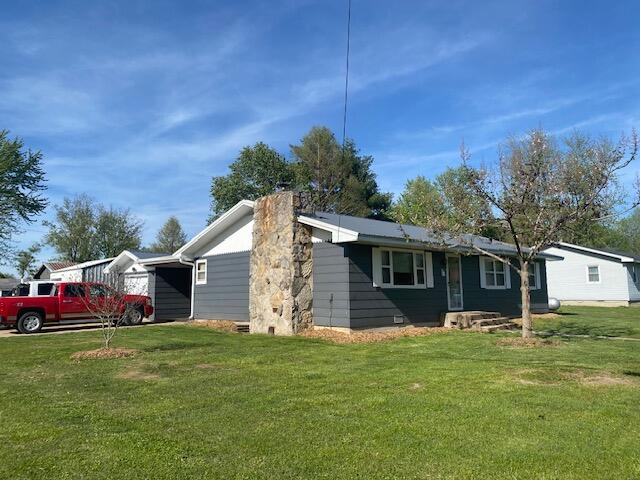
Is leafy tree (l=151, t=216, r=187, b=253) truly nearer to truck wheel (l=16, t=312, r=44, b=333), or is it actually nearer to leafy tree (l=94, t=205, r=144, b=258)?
leafy tree (l=94, t=205, r=144, b=258)

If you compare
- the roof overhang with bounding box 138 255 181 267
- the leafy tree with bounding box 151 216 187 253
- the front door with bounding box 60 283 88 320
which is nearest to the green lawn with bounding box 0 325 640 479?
the front door with bounding box 60 283 88 320

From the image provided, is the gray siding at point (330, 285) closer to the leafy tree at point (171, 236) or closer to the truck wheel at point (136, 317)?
the truck wheel at point (136, 317)

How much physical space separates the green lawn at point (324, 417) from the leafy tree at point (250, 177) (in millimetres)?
30677

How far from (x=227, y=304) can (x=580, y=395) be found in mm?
13891

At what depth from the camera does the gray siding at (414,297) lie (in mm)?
13680

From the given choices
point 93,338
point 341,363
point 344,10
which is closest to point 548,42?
point 344,10

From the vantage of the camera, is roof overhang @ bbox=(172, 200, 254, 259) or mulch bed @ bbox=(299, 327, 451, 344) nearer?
mulch bed @ bbox=(299, 327, 451, 344)

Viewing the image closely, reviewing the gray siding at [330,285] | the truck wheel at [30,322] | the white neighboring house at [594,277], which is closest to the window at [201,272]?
the truck wheel at [30,322]

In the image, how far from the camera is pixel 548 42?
1246cm

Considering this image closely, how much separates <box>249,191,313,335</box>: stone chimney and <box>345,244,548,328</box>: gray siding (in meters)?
1.60

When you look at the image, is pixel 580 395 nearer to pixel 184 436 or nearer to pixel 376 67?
pixel 184 436

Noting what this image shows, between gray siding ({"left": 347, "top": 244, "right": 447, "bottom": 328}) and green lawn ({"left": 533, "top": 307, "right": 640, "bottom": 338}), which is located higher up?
gray siding ({"left": 347, "top": 244, "right": 447, "bottom": 328})

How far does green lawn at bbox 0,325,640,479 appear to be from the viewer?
3824 mm

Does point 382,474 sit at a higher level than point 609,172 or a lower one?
lower
